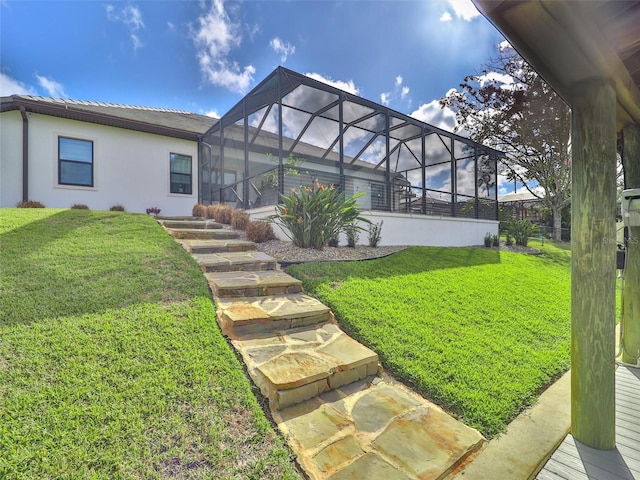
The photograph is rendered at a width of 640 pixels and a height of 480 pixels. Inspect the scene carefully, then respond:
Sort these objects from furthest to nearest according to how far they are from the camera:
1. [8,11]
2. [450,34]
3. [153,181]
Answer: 1. [153,181]
2. [450,34]
3. [8,11]

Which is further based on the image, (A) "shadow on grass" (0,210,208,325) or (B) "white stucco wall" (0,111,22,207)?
(B) "white stucco wall" (0,111,22,207)

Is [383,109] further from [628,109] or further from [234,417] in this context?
[234,417]

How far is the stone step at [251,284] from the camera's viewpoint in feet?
12.6

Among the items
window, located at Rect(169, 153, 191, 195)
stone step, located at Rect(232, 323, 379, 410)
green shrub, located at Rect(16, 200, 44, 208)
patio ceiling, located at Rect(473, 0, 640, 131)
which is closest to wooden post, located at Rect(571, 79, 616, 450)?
patio ceiling, located at Rect(473, 0, 640, 131)

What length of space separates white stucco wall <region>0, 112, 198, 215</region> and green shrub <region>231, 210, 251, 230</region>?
4827mm

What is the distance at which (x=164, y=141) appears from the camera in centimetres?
1096

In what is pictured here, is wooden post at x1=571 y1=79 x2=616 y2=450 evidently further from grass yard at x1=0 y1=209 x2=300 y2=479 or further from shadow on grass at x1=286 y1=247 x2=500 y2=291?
shadow on grass at x1=286 y1=247 x2=500 y2=291

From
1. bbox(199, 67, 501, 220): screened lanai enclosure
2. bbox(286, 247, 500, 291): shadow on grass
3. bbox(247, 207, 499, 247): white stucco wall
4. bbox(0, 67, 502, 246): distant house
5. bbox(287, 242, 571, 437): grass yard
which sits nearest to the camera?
bbox(287, 242, 571, 437): grass yard

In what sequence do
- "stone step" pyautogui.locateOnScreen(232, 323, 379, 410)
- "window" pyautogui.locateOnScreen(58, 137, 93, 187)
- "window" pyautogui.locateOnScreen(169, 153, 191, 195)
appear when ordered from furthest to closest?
1. "window" pyautogui.locateOnScreen(169, 153, 191, 195)
2. "window" pyautogui.locateOnScreen(58, 137, 93, 187)
3. "stone step" pyautogui.locateOnScreen(232, 323, 379, 410)

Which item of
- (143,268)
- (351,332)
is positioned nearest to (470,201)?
(351,332)

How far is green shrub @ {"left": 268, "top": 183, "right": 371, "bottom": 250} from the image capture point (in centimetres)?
600

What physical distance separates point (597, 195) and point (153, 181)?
39.1 ft

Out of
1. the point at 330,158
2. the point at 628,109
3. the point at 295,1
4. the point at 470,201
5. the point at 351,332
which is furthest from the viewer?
the point at 330,158

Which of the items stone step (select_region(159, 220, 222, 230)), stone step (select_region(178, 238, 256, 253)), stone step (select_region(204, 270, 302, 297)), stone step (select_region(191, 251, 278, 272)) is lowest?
stone step (select_region(204, 270, 302, 297))
